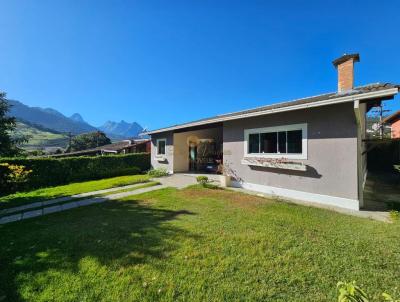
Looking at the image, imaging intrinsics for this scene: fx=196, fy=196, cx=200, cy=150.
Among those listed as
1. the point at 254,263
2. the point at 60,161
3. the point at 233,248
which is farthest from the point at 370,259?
the point at 60,161

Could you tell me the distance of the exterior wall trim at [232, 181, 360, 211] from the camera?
6.43 m

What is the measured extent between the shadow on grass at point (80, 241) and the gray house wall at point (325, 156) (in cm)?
470

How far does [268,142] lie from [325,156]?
2.33 metres

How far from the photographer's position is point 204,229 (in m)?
4.59

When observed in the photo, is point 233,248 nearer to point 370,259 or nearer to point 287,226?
point 287,226

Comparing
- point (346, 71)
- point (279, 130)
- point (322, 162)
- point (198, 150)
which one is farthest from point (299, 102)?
point (198, 150)

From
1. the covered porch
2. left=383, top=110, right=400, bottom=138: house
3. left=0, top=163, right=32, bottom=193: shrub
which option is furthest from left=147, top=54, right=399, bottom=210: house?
left=383, top=110, right=400, bottom=138: house

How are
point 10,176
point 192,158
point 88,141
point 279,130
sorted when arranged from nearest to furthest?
point 279,130 < point 10,176 < point 192,158 < point 88,141

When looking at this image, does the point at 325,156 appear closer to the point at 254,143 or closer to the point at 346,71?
the point at 254,143

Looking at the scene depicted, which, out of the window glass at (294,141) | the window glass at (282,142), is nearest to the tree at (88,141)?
the window glass at (282,142)

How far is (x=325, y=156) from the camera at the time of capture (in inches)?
271

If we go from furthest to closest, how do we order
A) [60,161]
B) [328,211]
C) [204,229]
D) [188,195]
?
[60,161] → [188,195] → [328,211] → [204,229]

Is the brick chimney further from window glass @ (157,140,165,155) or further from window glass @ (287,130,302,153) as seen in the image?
window glass @ (157,140,165,155)

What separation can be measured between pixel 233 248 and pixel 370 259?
2.31 m
